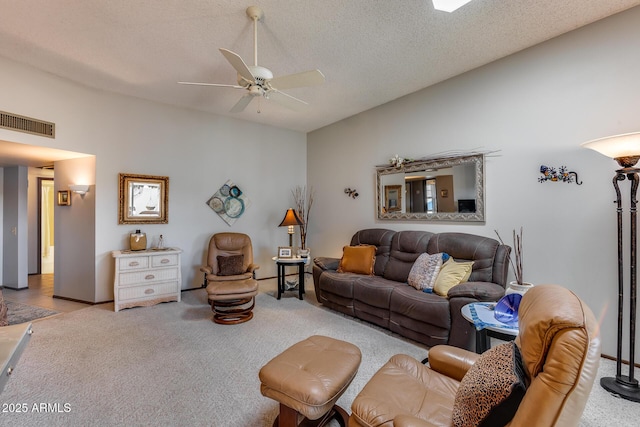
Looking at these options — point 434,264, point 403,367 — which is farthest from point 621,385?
point 403,367

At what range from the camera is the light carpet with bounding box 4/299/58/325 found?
342 centimetres

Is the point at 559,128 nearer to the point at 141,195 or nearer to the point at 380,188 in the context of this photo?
the point at 380,188

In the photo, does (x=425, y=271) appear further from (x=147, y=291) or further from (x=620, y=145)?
(x=147, y=291)

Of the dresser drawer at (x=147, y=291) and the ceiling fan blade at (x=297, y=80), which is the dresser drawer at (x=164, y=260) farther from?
the ceiling fan blade at (x=297, y=80)

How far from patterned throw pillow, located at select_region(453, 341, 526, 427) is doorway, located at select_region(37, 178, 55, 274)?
738 cm

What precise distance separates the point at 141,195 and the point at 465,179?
4573 millimetres

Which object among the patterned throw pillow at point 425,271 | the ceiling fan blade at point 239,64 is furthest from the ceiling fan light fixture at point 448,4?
the patterned throw pillow at point 425,271

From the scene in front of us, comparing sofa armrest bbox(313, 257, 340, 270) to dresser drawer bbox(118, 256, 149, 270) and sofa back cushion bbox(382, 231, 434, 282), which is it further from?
dresser drawer bbox(118, 256, 149, 270)

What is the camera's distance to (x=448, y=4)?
2.28 m

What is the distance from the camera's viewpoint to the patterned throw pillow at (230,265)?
13.4 feet

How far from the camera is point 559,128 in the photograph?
110 inches

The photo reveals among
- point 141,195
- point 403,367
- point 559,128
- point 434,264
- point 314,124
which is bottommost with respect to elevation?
point 403,367

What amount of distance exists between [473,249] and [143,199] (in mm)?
4569

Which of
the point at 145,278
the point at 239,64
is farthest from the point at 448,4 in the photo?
the point at 145,278
